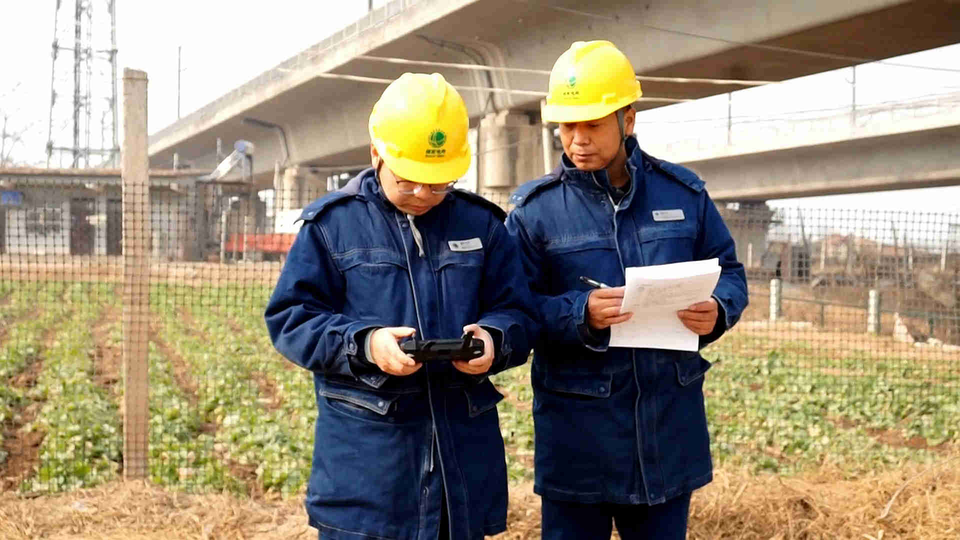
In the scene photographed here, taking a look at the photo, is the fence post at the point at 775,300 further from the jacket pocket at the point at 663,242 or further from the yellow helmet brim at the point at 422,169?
the yellow helmet brim at the point at 422,169

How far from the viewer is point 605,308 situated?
3.08m

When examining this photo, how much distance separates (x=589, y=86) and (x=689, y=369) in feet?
3.08

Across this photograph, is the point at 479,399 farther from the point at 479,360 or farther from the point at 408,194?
the point at 408,194

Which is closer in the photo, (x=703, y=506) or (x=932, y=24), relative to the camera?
(x=703, y=506)

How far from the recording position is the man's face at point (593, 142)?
3.24 m

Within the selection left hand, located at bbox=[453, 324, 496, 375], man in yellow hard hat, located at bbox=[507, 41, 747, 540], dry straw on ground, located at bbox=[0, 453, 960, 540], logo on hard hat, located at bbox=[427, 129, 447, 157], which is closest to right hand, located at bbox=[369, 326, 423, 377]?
left hand, located at bbox=[453, 324, 496, 375]

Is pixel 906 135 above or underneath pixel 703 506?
above

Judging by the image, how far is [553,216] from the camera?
3.33 meters

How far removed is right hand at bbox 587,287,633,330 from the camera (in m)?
3.09

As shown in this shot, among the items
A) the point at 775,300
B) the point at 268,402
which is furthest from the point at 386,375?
→ the point at 775,300

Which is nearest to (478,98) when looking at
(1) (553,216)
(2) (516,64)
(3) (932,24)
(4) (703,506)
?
(2) (516,64)

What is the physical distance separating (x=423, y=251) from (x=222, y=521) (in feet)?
9.40

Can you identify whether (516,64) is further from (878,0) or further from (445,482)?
(445,482)

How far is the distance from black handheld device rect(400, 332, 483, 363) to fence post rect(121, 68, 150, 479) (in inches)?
146
